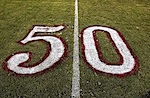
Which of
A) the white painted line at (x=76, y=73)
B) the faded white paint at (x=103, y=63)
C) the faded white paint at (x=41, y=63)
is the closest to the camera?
the white painted line at (x=76, y=73)

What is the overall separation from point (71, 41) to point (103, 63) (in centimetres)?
176

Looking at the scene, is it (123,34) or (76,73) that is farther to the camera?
(123,34)

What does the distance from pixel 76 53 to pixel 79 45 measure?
60 cm

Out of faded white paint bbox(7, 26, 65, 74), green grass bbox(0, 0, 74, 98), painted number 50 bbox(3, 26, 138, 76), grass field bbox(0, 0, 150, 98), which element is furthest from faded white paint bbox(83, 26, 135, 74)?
faded white paint bbox(7, 26, 65, 74)

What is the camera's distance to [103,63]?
7910 millimetres

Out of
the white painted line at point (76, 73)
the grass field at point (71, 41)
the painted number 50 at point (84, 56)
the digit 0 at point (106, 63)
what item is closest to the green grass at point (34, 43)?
the grass field at point (71, 41)

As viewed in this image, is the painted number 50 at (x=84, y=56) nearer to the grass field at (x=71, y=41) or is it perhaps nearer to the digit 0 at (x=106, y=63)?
the digit 0 at (x=106, y=63)

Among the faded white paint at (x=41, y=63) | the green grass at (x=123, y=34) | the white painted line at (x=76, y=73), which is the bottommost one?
the green grass at (x=123, y=34)

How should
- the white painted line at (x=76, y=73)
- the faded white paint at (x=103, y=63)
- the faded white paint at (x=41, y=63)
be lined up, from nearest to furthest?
1. the white painted line at (x=76, y=73)
2. the faded white paint at (x=41, y=63)
3. the faded white paint at (x=103, y=63)

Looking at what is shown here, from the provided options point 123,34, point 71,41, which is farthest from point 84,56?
point 123,34

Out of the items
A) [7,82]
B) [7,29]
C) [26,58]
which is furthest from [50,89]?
[7,29]

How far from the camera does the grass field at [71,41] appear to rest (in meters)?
6.68

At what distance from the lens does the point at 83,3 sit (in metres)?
13.8

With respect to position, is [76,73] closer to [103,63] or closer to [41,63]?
[103,63]
